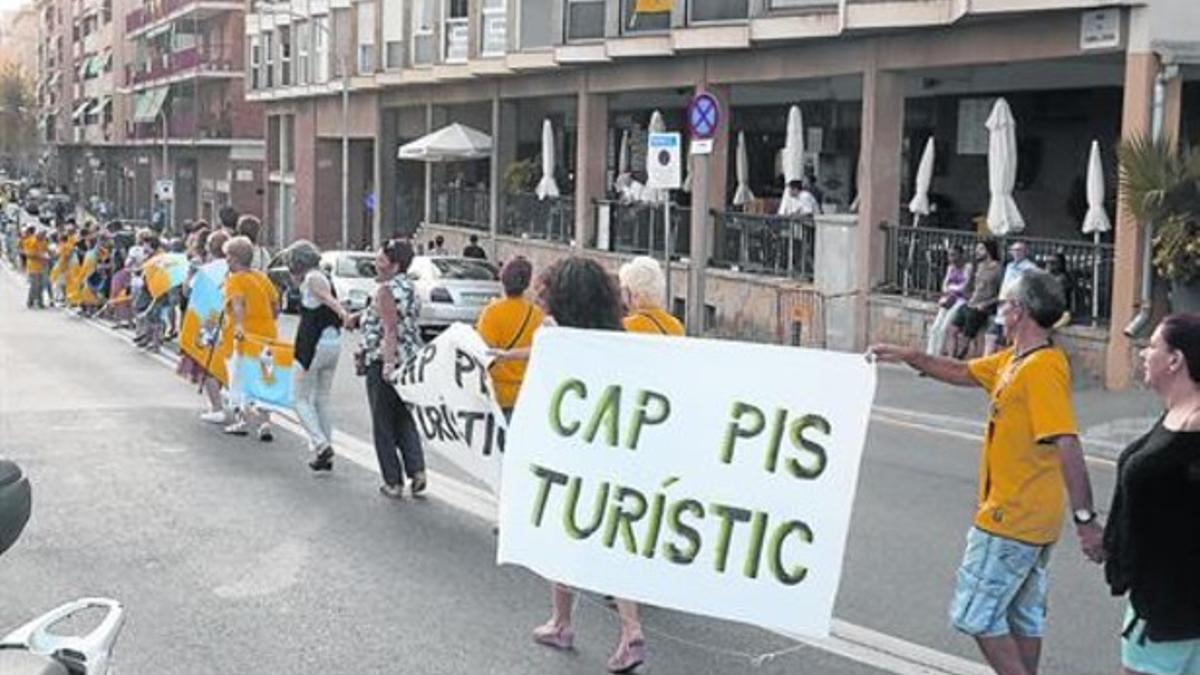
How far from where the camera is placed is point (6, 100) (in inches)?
5217

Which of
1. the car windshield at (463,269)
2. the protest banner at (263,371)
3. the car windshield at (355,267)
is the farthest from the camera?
the car windshield at (355,267)

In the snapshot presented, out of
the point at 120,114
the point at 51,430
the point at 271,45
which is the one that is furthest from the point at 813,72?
the point at 120,114

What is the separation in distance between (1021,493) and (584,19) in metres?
25.0

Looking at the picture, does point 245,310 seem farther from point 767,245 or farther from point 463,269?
point 463,269

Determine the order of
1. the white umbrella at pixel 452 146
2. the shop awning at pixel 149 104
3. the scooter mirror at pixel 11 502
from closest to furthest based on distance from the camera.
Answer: the scooter mirror at pixel 11 502, the white umbrella at pixel 452 146, the shop awning at pixel 149 104

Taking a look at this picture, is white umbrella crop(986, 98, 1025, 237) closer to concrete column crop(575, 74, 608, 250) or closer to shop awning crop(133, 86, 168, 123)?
concrete column crop(575, 74, 608, 250)

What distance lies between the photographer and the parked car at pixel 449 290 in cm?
2631

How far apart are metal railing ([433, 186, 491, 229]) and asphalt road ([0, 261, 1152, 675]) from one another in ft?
Answer: 80.4

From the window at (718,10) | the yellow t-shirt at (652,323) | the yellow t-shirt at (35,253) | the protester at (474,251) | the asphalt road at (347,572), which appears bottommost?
the asphalt road at (347,572)

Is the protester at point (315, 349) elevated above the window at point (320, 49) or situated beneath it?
situated beneath

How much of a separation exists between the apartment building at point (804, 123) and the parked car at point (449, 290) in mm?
3378

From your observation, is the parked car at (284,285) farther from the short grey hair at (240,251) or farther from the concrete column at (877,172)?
the concrete column at (877,172)

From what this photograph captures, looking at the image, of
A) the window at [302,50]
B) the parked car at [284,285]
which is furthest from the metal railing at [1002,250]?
the window at [302,50]

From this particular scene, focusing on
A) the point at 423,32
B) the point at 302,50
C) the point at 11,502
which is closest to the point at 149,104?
the point at 302,50
